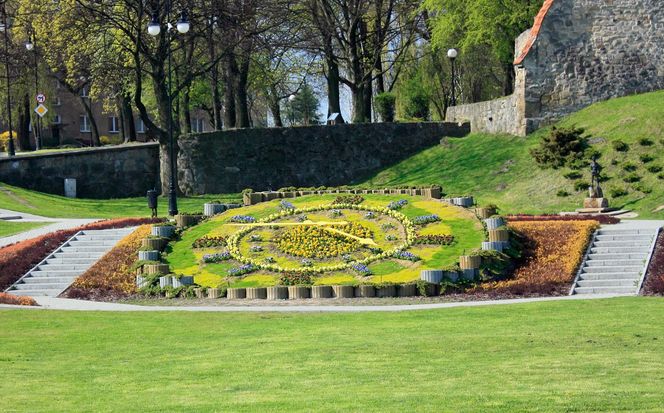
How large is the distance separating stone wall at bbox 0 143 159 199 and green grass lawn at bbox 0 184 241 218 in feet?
8.82

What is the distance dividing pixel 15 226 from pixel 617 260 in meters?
23.1

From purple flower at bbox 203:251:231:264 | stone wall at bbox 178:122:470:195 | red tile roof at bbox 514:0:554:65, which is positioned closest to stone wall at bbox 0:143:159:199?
stone wall at bbox 178:122:470:195

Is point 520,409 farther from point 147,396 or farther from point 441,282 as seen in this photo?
point 441,282

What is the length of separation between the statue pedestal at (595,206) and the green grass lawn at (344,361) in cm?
1626

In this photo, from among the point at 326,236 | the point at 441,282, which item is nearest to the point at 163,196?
the point at 326,236

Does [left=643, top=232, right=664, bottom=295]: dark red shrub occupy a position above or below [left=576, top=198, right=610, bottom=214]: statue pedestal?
below

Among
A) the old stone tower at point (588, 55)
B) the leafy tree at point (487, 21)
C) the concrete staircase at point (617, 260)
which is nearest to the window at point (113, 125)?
the leafy tree at point (487, 21)

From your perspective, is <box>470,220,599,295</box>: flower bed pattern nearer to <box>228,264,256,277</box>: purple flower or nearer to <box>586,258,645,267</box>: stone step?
<box>586,258,645,267</box>: stone step

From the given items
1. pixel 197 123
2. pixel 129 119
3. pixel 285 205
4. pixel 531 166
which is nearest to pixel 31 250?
pixel 285 205

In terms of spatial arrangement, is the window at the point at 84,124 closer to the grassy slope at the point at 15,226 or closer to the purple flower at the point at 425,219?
the grassy slope at the point at 15,226

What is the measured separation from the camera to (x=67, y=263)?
3700cm

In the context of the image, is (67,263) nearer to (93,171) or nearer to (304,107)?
(93,171)

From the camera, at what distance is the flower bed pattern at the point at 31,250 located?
3591cm

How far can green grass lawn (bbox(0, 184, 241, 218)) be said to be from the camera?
170 feet
